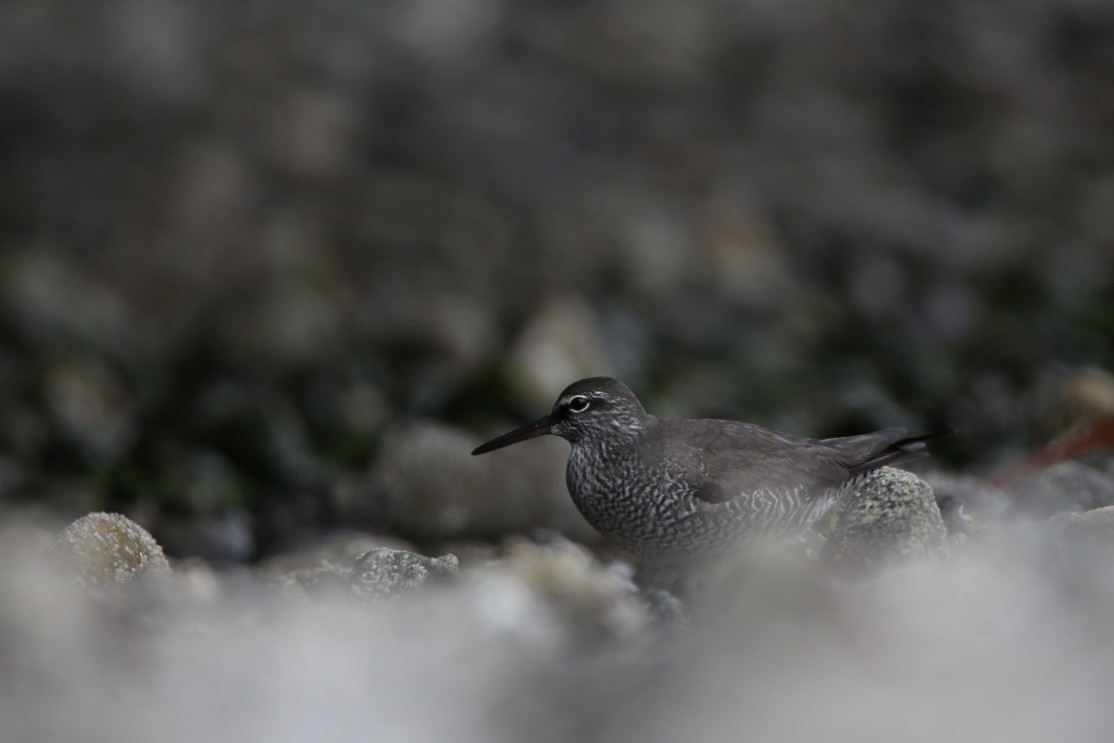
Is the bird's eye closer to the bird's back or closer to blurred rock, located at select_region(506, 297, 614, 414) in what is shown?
the bird's back

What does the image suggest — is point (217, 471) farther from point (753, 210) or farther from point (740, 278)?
point (753, 210)

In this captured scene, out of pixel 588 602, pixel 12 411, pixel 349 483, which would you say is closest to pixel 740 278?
pixel 349 483

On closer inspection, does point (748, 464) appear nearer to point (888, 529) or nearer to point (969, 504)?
point (888, 529)

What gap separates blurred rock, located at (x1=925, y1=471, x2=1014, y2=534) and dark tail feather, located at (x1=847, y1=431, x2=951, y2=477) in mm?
199

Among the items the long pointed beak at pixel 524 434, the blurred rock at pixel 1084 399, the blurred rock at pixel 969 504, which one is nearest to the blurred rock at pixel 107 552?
the long pointed beak at pixel 524 434

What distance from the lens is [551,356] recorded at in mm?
10945

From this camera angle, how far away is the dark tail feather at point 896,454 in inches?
292

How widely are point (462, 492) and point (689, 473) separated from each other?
85.6 inches

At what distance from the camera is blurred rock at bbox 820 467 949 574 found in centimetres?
626

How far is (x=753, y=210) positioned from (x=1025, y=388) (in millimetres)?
4353

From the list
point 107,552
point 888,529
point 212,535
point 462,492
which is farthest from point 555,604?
point 212,535

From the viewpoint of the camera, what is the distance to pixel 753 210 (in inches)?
578

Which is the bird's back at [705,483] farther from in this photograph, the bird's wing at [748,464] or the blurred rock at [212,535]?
the blurred rock at [212,535]

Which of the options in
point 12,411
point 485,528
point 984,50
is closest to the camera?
point 485,528
